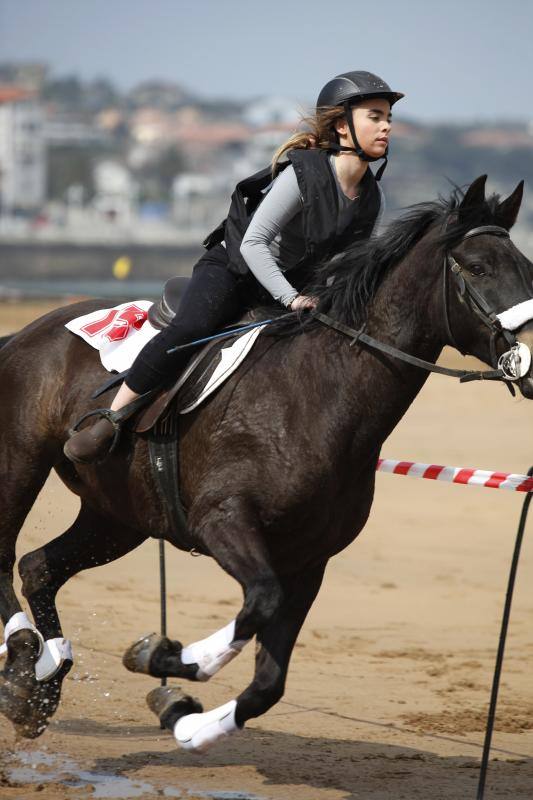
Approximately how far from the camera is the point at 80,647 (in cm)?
826

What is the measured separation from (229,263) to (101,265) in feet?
223

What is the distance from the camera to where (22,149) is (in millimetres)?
143375

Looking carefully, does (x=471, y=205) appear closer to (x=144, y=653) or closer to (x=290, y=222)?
(x=290, y=222)

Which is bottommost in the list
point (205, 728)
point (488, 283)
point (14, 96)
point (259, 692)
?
point (205, 728)

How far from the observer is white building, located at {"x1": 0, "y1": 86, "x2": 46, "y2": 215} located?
14062 centimetres

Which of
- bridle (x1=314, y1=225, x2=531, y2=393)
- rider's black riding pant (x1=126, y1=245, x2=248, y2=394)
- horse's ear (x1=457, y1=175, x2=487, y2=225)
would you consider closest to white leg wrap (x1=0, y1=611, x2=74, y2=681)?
rider's black riding pant (x1=126, y1=245, x2=248, y2=394)

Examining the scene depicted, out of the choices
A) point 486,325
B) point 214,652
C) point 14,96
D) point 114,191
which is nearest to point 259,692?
point 214,652

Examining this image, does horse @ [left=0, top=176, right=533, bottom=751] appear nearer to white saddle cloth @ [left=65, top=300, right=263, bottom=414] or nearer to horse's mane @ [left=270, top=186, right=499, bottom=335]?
horse's mane @ [left=270, top=186, right=499, bottom=335]

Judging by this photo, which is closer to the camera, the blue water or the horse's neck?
the horse's neck

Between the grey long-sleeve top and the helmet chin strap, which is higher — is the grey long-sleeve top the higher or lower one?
the lower one

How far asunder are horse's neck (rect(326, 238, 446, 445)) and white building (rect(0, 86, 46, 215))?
137m

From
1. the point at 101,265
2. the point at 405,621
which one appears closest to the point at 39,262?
the point at 101,265

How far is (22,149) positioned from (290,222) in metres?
143

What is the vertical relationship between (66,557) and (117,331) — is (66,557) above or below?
below
